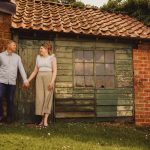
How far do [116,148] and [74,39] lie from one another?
4.47 m

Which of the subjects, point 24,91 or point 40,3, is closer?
point 24,91

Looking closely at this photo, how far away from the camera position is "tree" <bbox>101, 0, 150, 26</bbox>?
1580 cm

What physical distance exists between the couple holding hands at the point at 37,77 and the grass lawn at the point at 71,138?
69 cm

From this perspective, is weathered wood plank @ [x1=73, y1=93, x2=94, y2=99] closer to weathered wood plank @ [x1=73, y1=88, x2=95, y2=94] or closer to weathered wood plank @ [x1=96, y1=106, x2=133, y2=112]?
weathered wood plank @ [x1=73, y1=88, x2=95, y2=94]

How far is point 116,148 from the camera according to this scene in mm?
7781

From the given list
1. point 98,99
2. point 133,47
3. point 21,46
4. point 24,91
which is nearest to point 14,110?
point 24,91

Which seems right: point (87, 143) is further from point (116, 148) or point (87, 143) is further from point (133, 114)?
point (133, 114)

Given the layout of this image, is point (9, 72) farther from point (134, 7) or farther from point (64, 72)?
point (134, 7)

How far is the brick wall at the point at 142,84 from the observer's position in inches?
462

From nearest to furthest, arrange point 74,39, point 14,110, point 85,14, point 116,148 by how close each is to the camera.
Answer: point 116,148 → point 14,110 → point 74,39 → point 85,14

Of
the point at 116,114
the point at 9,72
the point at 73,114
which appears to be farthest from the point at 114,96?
the point at 9,72

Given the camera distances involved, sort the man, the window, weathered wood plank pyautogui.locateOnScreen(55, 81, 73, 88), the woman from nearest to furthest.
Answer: the man < the woman < weathered wood plank pyautogui.locateOnScreen(55, 81, 73, 88) < the window

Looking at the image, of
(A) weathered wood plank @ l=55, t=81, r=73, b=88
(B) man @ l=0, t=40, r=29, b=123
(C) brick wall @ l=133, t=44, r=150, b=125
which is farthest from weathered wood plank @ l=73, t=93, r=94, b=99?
(B) man @ l=0, t=40, r=29, b=123

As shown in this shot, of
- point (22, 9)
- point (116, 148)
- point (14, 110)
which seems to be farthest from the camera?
point (22, 9)
